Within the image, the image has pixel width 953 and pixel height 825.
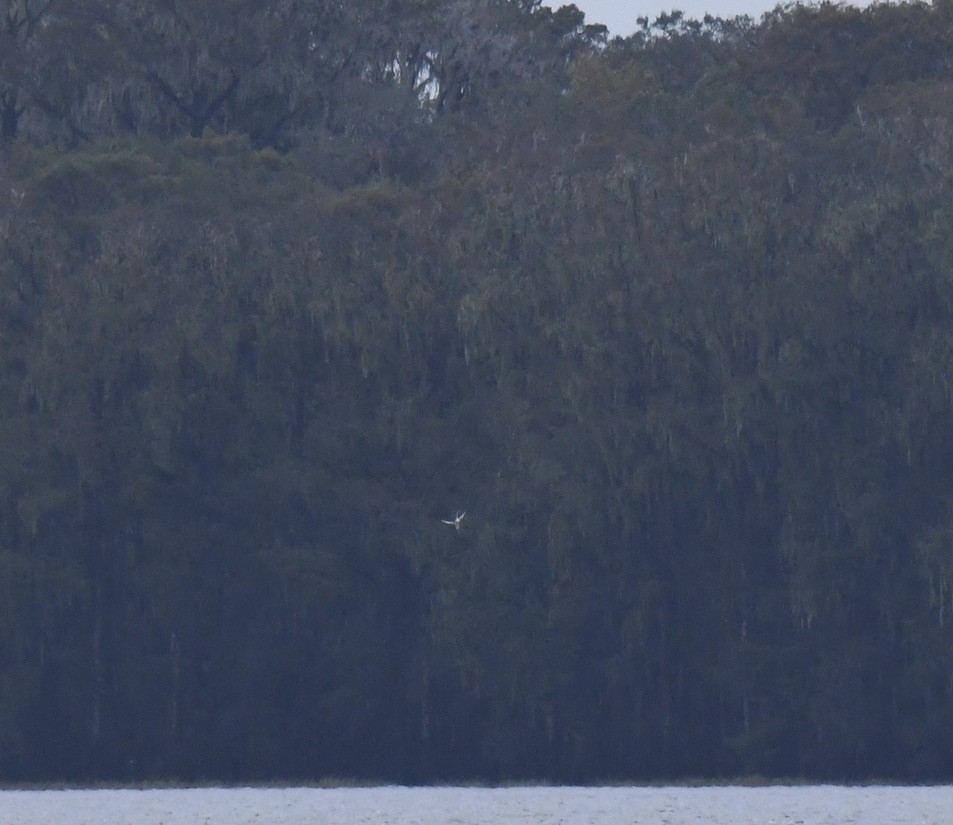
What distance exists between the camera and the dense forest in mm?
22188

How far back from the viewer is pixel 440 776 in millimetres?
23234

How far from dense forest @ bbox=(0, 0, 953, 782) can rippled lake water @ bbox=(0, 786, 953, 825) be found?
7417mm

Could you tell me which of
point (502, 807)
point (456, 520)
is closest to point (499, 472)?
point (456, 520)

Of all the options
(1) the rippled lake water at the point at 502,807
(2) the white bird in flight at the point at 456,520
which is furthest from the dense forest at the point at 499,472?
(1) the rippled lake water at the point at 502,807

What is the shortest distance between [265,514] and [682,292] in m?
5.69

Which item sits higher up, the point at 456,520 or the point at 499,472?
the point at 499,472

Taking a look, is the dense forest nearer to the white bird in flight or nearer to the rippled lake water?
the white bird in flight

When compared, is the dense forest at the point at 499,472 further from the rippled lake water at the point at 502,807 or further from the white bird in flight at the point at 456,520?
the rippled lake water at the point at 502,807

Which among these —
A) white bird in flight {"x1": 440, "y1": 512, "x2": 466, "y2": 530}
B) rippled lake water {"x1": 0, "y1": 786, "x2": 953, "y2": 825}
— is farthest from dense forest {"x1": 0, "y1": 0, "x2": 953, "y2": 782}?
rippled lake water {"x1": 0, "y1": 786, "x2": 953, "y2": 825}

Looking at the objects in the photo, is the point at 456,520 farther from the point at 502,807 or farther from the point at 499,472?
the point at 502,807

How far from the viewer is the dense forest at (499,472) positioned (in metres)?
22.2

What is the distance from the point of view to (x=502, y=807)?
43.4 feet

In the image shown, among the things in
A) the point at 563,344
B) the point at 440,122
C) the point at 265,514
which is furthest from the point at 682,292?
the point at 440,122

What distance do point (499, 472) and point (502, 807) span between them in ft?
33.4
